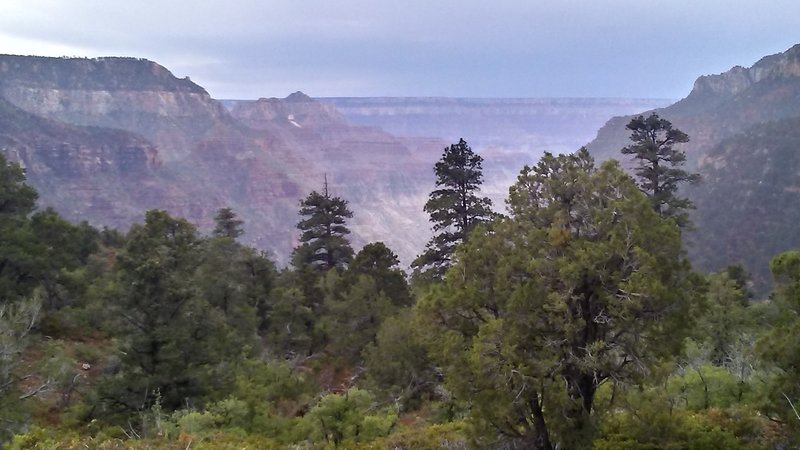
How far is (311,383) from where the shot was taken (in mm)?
24812

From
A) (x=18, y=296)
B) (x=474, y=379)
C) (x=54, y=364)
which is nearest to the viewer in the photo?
(x=474, y=379)

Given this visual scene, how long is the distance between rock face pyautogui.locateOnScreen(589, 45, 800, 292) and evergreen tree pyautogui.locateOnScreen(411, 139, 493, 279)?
64.3 ft

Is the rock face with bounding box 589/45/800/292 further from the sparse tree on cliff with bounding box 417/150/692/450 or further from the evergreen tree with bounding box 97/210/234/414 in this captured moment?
the sparse tree on cliff with bounding box 417/150/692/450

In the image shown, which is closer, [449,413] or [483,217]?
[449,413]

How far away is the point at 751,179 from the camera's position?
85.9 m

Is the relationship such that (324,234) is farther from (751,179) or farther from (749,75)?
(749,75)

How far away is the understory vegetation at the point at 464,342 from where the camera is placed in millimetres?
10234

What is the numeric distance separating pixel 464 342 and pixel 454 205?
1672cm

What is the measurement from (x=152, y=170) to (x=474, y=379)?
547 feet

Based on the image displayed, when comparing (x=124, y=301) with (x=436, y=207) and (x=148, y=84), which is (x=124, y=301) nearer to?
(x=436, y=207)

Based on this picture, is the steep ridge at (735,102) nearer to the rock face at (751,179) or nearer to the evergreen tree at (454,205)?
the rock face at (751,179)

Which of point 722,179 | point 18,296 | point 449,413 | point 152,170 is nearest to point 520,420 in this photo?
point 449,413

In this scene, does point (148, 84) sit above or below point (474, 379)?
above

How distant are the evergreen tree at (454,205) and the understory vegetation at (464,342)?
97 millimetres
